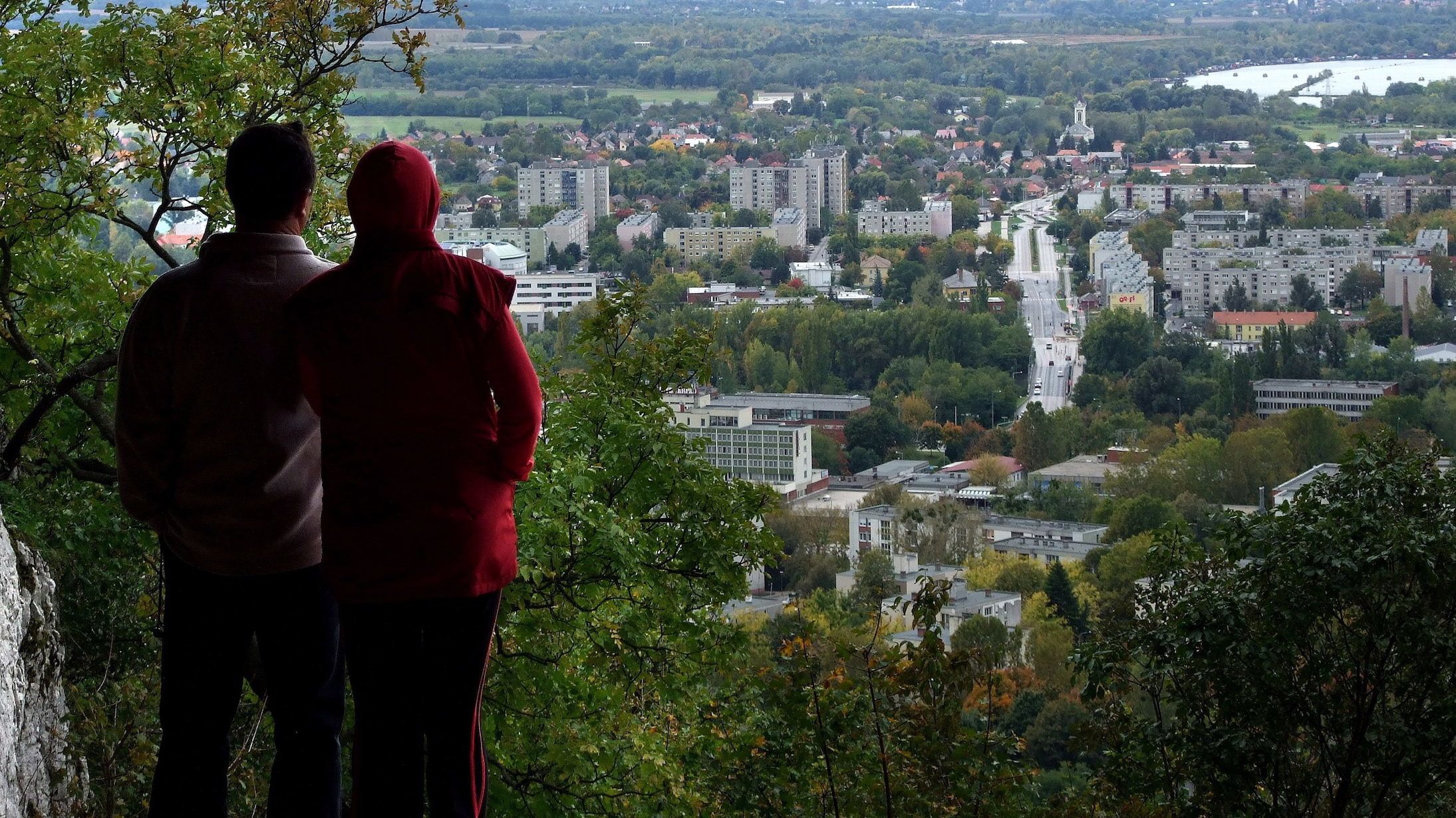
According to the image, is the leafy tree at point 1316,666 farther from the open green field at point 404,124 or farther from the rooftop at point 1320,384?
the open green field at point 404,124

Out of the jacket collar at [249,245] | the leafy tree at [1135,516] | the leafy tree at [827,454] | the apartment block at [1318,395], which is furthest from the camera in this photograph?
the apartment block at [1318,395]

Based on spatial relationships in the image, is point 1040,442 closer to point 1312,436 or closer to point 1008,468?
point 1008,468

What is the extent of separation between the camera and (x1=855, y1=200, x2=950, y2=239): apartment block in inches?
1950

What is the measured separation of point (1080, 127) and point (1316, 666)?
67000 millimetres

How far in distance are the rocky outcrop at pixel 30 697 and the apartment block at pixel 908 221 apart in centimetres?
4751

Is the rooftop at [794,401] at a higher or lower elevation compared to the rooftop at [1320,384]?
lower

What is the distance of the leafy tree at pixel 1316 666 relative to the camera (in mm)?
2920

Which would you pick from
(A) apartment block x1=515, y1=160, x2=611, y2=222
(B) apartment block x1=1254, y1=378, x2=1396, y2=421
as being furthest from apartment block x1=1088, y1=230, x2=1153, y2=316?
(A) apartment block x1=515, y1=160, x2=611, y2=222

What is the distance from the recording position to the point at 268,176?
4.63ft

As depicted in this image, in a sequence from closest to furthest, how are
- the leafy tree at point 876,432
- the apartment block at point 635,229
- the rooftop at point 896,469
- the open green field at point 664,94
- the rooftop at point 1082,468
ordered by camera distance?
the rooftop at point 1082,468 → the rooftop at point 896,469 → the leafy tree at point 876,432 → the apartment block at point 635,229 → the open green field at point 664,94

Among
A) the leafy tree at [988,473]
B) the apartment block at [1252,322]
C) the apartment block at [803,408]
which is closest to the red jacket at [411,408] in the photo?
the leafy tree at [988,473]

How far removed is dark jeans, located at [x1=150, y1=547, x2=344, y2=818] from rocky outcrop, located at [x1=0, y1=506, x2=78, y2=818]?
1.07ft

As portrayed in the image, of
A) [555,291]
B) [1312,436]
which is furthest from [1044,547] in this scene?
[555,291]

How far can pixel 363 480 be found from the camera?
132 centimetres
